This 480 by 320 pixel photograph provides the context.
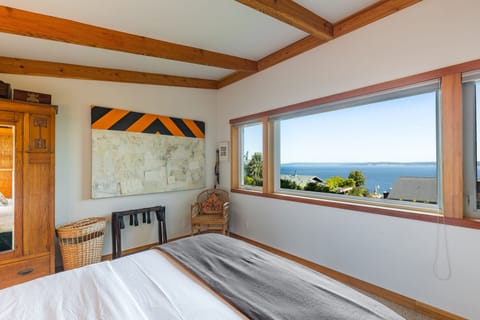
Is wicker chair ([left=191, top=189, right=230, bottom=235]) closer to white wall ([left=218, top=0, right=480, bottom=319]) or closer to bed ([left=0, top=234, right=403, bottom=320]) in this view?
white wall ([left=218, top=0, right=480, bottom=319])

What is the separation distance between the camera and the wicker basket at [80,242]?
2.58 meters

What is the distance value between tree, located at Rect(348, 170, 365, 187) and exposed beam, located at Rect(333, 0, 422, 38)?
149cm

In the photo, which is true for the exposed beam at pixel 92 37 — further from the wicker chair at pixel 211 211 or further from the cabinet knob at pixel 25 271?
the cabinet knob at pixel 25 271

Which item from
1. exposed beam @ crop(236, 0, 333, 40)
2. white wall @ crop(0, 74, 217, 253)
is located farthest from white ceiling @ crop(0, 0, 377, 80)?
white wall @ crop(0, 74, 217, 253)

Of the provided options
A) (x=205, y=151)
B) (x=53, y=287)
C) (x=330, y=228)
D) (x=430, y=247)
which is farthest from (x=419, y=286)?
(x=205, y=151)

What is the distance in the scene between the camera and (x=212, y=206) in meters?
3.77

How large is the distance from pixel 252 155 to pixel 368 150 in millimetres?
1796

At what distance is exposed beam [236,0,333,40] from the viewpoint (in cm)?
187

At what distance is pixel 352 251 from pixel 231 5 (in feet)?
8.68

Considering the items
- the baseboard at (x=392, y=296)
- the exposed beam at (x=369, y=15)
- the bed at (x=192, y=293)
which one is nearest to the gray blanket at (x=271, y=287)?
the bed at (x=192, y=293)

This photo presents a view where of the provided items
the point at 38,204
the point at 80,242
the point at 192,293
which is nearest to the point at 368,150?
the point at 192,293

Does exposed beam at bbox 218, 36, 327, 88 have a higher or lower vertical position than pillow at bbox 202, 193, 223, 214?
higher

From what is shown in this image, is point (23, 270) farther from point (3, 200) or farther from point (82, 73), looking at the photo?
point (82, 73)

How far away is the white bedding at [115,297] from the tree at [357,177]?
2048 mm
